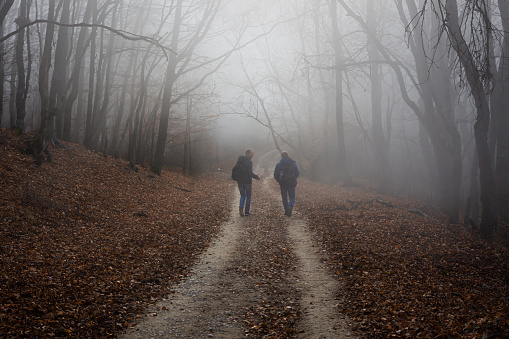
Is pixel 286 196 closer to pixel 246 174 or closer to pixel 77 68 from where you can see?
pixel 246 174

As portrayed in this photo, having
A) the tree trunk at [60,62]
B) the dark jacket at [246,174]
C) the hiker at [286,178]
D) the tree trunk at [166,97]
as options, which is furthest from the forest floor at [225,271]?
the tree trunk at [166,97]

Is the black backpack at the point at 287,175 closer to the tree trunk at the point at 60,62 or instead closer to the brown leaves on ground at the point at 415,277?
the brown leaves on ground at the point at 415,277

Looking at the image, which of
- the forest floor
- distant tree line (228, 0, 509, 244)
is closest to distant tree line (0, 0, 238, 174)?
the forest floor

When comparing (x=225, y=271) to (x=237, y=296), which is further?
(x=225, y=271)

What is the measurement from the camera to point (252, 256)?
7531 millimetres

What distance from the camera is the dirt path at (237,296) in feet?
14.3

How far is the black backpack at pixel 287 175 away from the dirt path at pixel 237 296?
3.40 m

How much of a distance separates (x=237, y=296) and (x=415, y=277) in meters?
2.96

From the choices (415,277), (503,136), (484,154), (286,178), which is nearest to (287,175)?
(286,178)

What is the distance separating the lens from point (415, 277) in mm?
5789

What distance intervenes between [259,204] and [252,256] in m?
7.12

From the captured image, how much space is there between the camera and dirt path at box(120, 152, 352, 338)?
14.3 ft

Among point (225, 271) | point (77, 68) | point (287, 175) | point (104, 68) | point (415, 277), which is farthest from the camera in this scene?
point (104, 68)

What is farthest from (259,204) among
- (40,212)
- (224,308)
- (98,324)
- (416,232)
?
(98,324)
